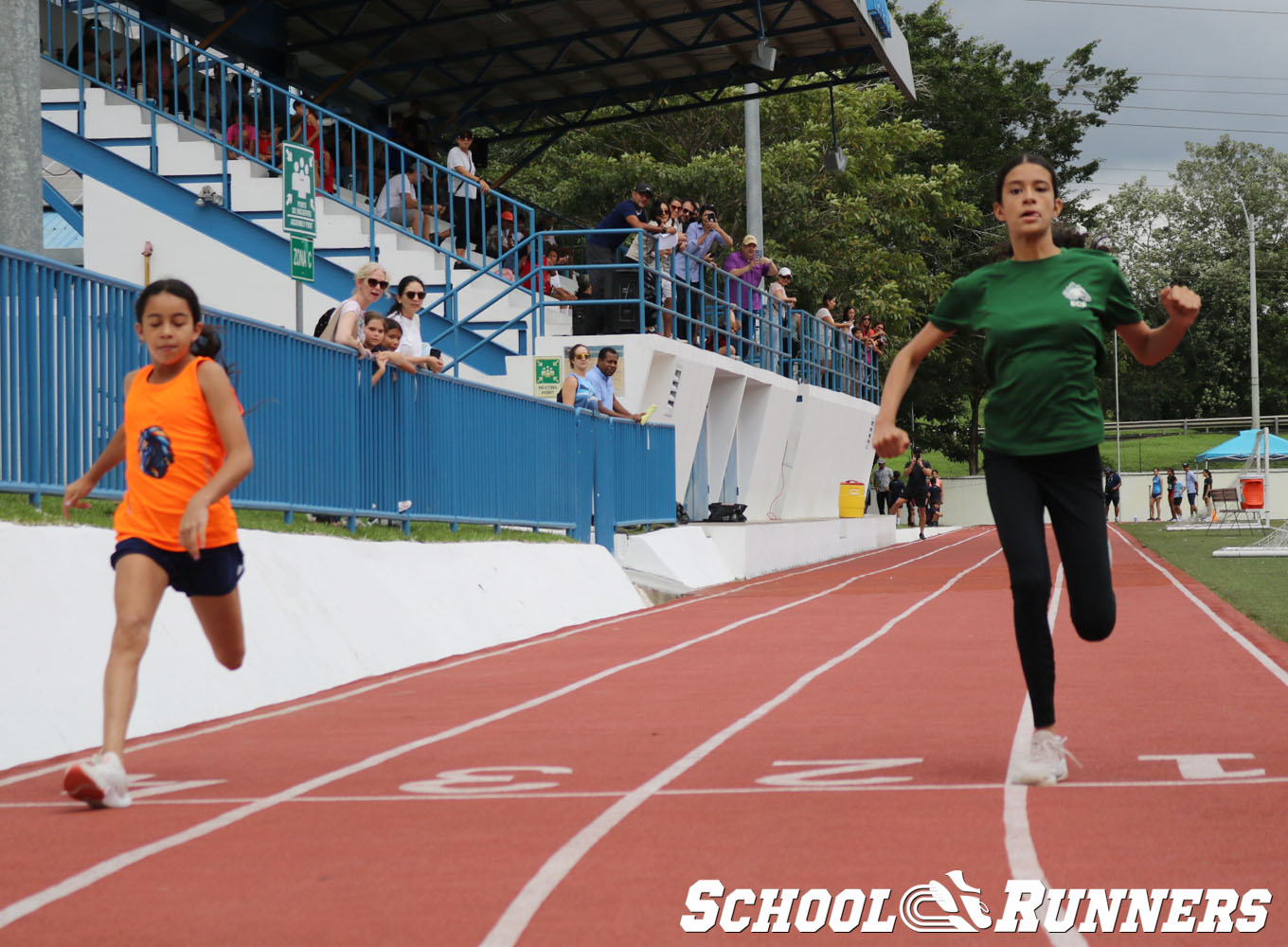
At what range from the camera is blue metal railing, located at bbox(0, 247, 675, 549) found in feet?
30.8

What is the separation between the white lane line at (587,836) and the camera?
4527mm

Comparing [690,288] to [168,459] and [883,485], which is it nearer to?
[168,459]

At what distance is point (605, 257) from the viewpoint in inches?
926

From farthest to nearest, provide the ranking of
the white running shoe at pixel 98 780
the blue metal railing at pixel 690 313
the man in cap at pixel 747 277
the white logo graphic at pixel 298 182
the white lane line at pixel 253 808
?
the man in cap at pixel 747 277
the blue metal railing at pixel 690 313
the white logo graphic at pixel 298 182
the white running shoe at pixel 98 780
the white lane line at pixel 253 808

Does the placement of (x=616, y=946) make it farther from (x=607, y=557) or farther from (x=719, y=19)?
(x=719, y=19)

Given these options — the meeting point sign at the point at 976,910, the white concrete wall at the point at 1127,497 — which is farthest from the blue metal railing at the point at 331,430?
the white concrete wall at the point at 1127,497

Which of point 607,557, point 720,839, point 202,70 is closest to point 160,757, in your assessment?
point 720,839

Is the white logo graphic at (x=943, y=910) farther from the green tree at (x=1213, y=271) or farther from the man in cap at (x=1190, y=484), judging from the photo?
the green tree at (x=1213, y=271)

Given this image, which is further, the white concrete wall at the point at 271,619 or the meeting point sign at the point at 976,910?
the white concrete wall at the point at 271,619

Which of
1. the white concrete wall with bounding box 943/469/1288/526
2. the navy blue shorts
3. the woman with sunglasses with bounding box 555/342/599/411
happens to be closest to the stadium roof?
the woman with sunglasses with bounding box 555/342/599/411

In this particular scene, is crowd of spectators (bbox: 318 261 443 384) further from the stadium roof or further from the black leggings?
the stadium roof

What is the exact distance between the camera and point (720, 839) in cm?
562

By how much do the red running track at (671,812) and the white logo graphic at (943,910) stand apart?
0.02 meters

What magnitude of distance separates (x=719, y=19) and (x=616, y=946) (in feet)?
83.3
